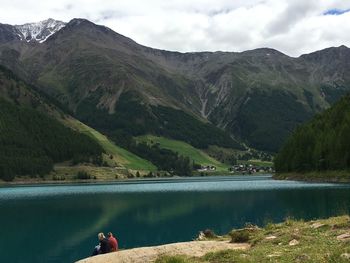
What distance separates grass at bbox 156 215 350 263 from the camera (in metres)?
23.6

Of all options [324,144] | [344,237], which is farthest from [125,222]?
[324,144]

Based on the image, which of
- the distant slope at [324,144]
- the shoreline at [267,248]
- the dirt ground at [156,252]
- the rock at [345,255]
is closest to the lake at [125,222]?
the shoreline at [267,248]

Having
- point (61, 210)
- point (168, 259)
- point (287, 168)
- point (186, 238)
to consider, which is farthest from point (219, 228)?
point (287, 168)

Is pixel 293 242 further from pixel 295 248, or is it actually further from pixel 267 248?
pixel 295 248

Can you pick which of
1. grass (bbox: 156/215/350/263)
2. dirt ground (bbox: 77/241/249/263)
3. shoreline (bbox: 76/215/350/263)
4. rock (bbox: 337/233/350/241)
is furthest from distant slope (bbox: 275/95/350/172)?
rock (bbox: 337/233/350/241)

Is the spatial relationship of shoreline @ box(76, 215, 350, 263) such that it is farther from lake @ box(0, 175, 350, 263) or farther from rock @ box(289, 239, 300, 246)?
lake @ box(0, 175, 350, 263)

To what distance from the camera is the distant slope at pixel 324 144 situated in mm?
151875

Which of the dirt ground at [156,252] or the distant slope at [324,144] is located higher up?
the distant slope at [324,144]

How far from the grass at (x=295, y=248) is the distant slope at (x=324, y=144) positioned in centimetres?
12020

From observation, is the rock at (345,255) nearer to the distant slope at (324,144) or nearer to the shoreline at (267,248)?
the shoreline at (267,248)

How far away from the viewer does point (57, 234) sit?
70.4m

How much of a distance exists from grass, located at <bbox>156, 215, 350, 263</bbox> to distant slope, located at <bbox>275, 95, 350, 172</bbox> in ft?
394

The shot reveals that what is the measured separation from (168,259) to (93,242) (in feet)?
122

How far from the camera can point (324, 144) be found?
16362cm
